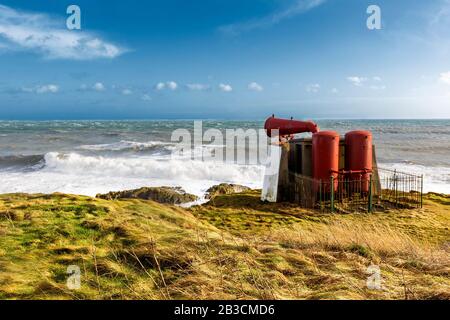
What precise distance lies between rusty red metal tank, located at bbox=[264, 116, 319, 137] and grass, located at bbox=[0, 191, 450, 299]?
20.5 feet

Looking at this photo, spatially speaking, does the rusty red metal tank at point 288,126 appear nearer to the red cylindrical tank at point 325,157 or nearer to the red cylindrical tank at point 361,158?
the red cylindrical tank at point 325,157

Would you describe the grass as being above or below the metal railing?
above

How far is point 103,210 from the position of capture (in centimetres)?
659

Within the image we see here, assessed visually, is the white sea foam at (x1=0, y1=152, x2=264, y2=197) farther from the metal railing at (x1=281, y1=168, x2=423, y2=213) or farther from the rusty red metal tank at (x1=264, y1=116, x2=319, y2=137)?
the metal railing at (x1=281, y1=168, x2=423, y2=213)

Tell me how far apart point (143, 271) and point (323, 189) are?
9.07 metres

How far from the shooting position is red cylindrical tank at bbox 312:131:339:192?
1185 cm

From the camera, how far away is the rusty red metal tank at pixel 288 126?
42.2 feet

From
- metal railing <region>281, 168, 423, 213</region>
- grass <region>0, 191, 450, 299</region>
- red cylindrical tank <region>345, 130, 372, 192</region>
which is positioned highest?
red cylindrical tank <region>345, 130, 372, 192</region>

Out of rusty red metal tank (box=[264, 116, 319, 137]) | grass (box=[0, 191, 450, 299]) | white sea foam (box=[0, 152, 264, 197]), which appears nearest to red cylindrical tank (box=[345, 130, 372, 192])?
rusty red metal tank (box=[264, 116, 319, 137])

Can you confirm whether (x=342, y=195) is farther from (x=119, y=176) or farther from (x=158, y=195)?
(x=119, y=176)

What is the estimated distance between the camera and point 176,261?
A: 4148 mm

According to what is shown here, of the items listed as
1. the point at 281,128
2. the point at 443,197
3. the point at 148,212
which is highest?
the point at 281,128
